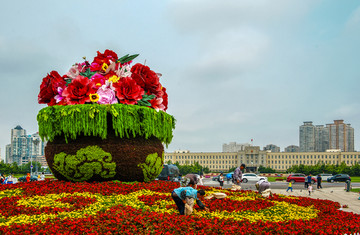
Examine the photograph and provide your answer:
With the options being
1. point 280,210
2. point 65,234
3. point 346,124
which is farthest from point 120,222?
point 346,124

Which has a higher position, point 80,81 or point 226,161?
point 80,81

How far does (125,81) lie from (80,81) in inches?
48.3

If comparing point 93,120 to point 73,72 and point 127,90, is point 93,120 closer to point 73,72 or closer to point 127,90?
point 127,90

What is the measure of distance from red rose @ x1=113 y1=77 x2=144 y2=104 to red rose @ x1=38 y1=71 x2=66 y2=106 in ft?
5.60

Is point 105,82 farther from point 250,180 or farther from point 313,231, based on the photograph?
point 250,180

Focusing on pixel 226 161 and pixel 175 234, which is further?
pixel 226 161

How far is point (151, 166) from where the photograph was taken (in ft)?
33.8

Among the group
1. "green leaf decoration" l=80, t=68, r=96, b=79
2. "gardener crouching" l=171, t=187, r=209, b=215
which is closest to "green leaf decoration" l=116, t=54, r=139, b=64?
"green leaf decoration" l=80, t=68, r=96, b=79

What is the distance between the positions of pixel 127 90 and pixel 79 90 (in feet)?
4.30

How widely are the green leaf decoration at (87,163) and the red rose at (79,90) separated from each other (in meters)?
1.40

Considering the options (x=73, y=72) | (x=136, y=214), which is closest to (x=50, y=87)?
(x=73, y=72)

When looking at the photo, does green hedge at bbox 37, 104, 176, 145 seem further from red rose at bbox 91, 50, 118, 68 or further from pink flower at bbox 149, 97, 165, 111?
red rose at bbox 91, 50, 118, 68

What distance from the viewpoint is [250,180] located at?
3919cm

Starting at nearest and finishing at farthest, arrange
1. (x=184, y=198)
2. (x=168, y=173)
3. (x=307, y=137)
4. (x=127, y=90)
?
(x=184, y=198)
(x=127, y=90)
(x=168, y=173)
(x=307, y=137)
